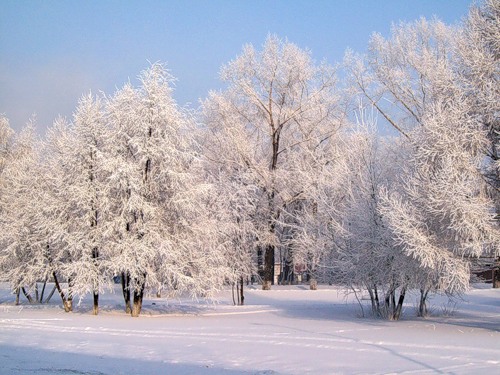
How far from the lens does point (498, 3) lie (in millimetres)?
18391

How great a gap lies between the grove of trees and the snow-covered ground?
59.6 inches

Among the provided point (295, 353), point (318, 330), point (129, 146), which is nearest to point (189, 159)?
point (129, 146)

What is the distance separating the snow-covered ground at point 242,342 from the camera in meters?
12.1

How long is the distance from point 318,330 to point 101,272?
30.6 feet

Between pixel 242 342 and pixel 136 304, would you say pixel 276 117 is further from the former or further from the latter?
pixel 242 342

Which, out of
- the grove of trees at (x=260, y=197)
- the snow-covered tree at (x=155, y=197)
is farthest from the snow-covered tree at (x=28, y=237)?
the snow-covered tree at (x=155, y=197)

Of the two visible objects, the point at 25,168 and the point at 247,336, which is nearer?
the point at 247,336

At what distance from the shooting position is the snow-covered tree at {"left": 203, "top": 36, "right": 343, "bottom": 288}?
39.0 metres

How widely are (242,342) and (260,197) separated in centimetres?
2211

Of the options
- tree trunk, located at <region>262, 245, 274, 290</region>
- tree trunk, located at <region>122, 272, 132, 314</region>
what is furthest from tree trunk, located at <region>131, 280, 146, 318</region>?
tree trunk, located at <region>262, 245, 274, 290</region>

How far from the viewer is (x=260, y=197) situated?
37938 mm

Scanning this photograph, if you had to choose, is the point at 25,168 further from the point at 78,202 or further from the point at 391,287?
the point at 391,287

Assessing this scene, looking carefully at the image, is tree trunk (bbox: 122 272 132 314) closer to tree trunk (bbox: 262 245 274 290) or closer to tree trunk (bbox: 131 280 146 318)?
tree trunk (bbox: 131 280 146 318)

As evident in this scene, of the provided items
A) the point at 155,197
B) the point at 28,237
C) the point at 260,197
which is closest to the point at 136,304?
the point at 155,197
